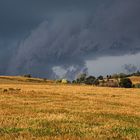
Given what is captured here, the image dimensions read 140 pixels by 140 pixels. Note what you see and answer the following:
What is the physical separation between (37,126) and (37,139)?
15.4 feet

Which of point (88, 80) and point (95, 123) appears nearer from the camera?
point (95, 123)

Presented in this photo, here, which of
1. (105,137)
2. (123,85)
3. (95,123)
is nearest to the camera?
(105,137)

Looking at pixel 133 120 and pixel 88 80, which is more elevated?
pixel 88 80

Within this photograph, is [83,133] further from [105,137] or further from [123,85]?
[123,85]

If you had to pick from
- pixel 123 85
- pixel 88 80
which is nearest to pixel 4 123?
pixel 123 85

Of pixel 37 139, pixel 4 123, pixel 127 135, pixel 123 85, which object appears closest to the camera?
pixel 37 139

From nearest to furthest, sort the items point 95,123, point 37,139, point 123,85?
point 37,139 → point 95,123 → point 123,85

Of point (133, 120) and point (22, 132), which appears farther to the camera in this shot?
point (133, 120)

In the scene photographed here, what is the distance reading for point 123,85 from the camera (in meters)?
152

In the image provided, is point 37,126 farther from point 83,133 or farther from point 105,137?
point 105,137

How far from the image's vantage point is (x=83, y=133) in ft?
64.6

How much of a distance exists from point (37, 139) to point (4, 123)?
582 cm

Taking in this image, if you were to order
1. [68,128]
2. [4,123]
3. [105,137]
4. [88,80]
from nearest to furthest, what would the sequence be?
[105,137] < [68,128] < [4,123] < [88,80]

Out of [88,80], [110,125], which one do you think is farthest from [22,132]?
[88,80]
